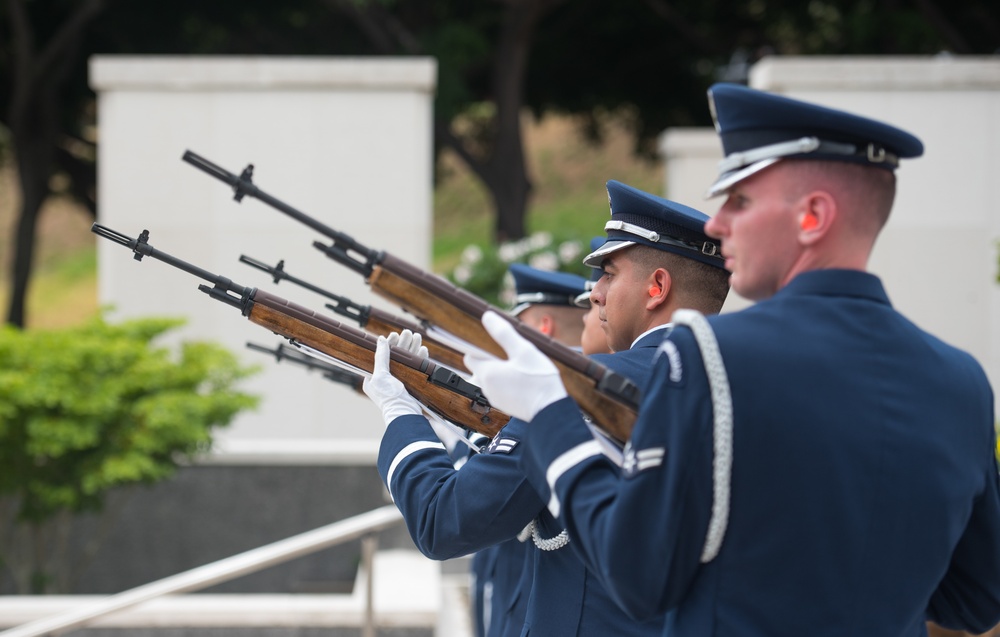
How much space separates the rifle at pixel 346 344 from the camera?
2.57 m

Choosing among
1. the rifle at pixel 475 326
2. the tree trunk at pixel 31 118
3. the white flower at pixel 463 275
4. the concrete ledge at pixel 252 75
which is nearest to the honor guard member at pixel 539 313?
the rifle at pixel 475 326

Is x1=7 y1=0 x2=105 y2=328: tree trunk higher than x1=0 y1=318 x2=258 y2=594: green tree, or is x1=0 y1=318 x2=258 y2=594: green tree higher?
x1=7 y1=0 x2=105 y2=328: tree trunk

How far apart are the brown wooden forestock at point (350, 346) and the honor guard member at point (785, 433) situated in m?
0.74

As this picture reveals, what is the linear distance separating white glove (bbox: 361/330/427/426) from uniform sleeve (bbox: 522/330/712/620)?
859 mm

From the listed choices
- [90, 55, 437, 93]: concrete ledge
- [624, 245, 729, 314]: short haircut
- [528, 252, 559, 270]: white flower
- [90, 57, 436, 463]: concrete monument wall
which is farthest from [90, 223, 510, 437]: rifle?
[90, 55, 437, 93]: concrete ledge

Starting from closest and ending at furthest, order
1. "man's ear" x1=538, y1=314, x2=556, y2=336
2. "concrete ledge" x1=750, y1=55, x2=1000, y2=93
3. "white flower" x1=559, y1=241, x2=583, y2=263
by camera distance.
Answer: "man's ear" x1=538, y1=314, x2=556, y2=336, "concrete ledge" x1=750, y1=55, x2=1000, y2=93, "white flower" x1=559, y1=241, x2=583, y2=263

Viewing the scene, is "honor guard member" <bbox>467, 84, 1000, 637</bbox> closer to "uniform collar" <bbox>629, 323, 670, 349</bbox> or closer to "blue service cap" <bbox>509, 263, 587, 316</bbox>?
"uniform collar" <bbox>629, 323, 670, 349</bbox>

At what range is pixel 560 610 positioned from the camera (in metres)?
2.43

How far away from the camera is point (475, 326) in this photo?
199cm

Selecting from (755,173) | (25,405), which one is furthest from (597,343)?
(25,405)

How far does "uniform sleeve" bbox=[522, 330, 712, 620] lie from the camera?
1.63m

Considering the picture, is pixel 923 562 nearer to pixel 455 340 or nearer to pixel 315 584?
pixel 455 340

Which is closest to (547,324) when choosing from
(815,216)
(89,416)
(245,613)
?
(245,613)

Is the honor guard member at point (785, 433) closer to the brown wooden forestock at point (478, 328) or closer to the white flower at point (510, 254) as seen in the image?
the brown wooden forestock at point (478, 328)
